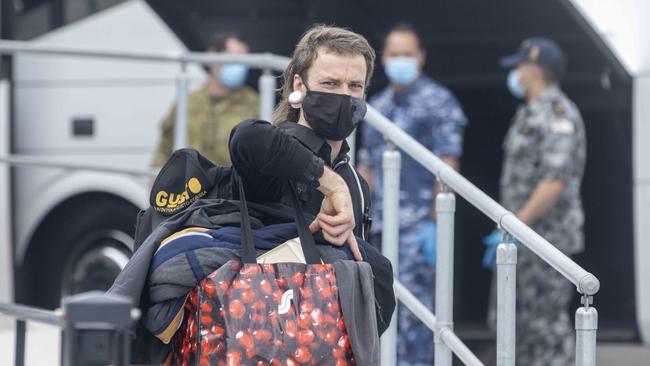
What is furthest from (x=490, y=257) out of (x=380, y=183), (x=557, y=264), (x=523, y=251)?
(x=557, y=264)

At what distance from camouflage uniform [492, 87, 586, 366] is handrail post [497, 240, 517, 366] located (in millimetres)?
2814

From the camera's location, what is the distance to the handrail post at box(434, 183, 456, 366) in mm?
4555

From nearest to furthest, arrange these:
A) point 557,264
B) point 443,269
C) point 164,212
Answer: point 164,212 → point 557,264 → point 443,269

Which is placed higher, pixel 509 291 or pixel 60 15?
pixel 60 15

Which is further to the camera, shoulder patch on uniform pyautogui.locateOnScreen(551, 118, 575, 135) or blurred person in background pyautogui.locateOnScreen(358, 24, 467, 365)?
shoulder patch on uniform pyautogui.locateOnScreen(551, 118, 575, 135)

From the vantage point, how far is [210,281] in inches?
128

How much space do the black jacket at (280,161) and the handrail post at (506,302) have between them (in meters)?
0.73

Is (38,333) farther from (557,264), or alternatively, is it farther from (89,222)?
(557,264)

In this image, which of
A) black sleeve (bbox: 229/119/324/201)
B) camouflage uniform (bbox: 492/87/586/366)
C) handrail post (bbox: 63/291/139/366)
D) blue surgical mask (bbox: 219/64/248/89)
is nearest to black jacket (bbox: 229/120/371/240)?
black sleeve (bbox: 229/119/324/201)

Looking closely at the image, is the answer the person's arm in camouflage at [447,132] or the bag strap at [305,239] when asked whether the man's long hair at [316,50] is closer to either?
the bag strap at [305,239]

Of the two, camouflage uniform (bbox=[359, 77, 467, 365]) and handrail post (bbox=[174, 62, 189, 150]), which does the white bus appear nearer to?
camouflage uniform (bbox=[359, 77, 467, 365])

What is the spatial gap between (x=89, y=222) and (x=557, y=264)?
4833mm

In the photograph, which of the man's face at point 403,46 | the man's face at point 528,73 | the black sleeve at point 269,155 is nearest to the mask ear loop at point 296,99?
the black sleeve at point 269,155

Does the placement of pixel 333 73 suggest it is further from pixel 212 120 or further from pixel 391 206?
pixel 212 120
